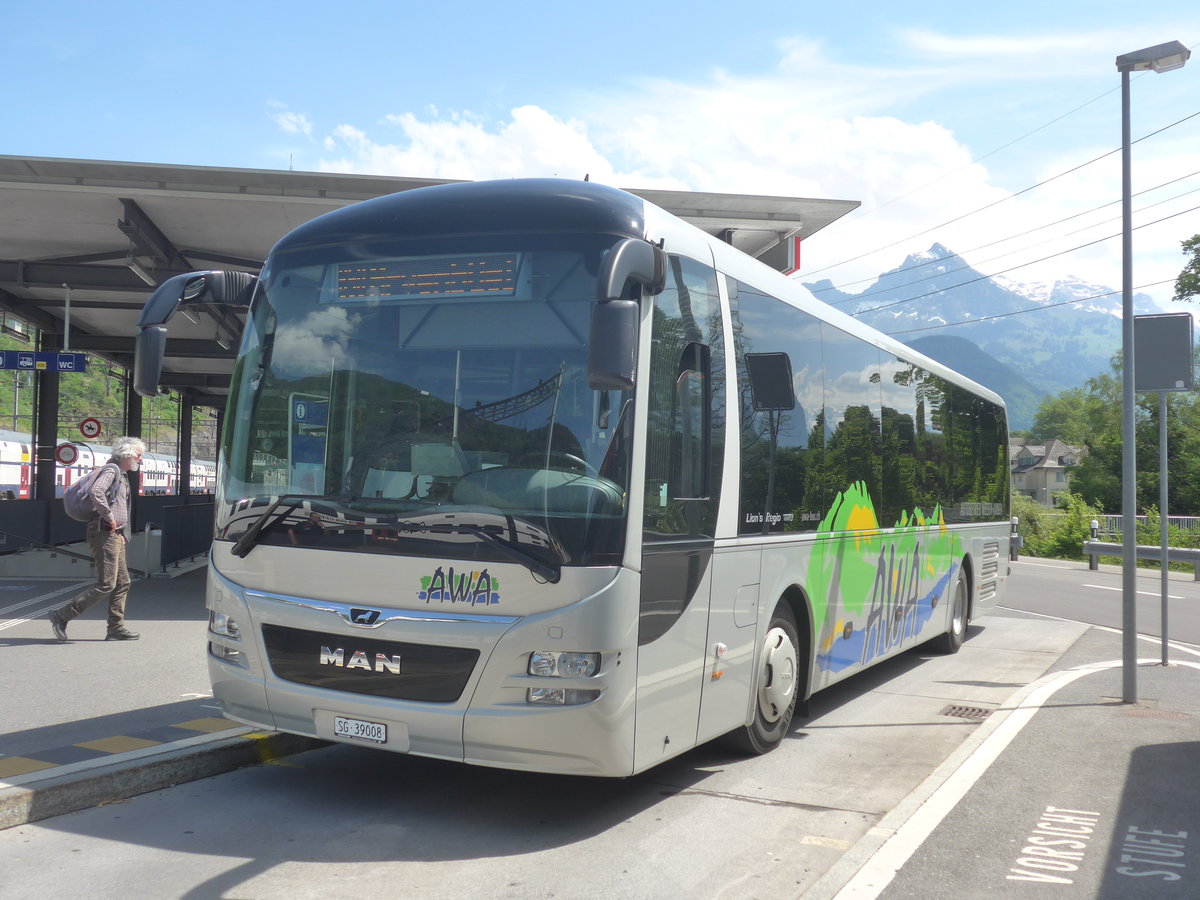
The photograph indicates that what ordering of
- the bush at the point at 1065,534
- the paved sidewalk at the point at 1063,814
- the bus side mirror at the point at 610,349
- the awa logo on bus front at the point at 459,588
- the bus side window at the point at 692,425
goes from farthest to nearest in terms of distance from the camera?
1. the bush at the point at 1065,534
2. the bus side window at the point at 692,425
3. the awa logo on bus front at the point at 459,588
4. the paved sidewalk at the point at 1063,814
5. the bus side mirror at the point at 610,349

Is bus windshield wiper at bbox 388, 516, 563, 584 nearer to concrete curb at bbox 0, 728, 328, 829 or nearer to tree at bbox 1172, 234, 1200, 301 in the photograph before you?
concrete curb at bbox 0, 728, 328, 829

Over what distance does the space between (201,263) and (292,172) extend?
6.08 m

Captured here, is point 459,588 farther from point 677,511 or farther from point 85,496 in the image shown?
point 85,496

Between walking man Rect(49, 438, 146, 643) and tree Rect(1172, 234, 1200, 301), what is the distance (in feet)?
160

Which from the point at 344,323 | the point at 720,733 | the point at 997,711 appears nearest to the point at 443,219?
the point at 344,323

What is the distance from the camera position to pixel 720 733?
6.46 m

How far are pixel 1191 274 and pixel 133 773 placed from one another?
52028 millimetres

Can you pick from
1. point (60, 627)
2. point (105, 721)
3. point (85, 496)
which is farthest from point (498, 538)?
point (60, 627)

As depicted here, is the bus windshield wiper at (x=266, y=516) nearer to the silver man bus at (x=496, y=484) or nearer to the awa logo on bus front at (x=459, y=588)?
the silver man bus at (x=496, y=484)

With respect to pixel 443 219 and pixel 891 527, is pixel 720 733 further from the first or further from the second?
pixel 891 527

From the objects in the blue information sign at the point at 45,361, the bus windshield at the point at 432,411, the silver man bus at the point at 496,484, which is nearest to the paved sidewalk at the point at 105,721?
the silver man bus at the point at 496,484

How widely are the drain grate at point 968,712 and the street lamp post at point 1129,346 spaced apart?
3.94 ft

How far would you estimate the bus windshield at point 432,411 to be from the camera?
5.38 metres

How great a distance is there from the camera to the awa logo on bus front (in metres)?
5.34
